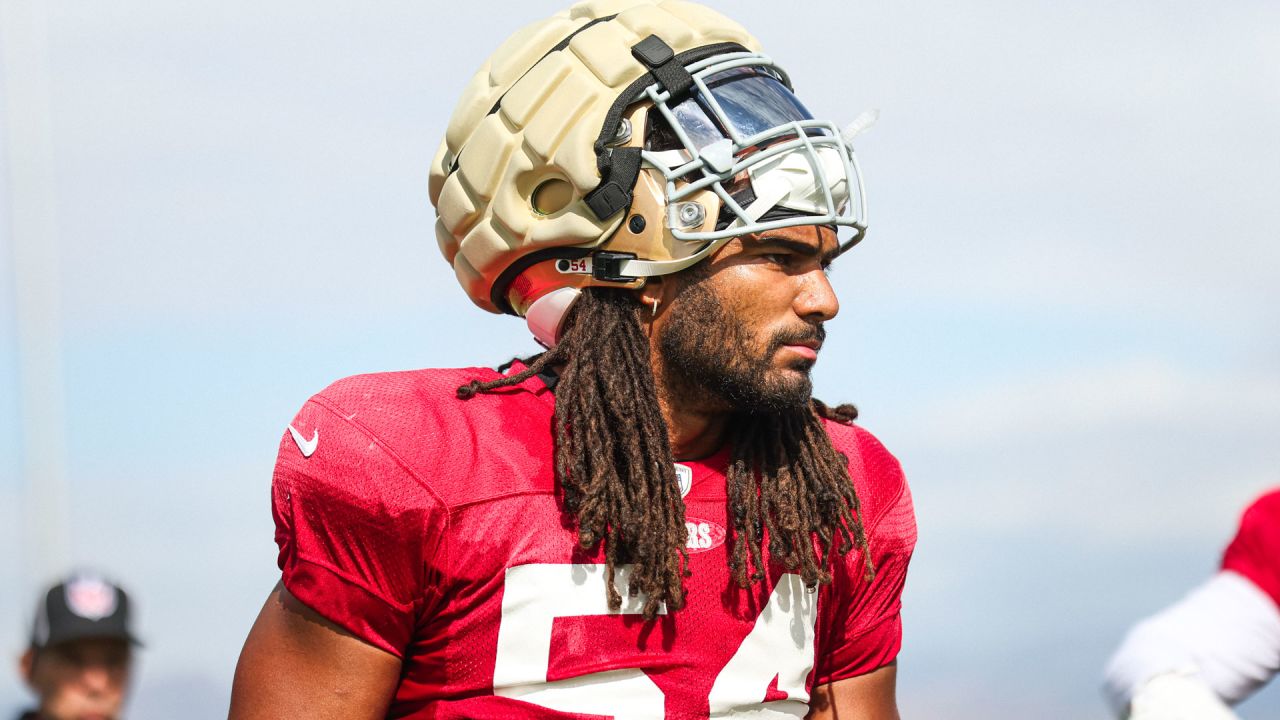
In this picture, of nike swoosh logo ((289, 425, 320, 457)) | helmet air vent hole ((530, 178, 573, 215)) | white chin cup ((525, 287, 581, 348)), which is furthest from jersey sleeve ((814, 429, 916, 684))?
nike swoosh logo ((289, 425, 320, 457))

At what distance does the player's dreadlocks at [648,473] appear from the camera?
2.91m

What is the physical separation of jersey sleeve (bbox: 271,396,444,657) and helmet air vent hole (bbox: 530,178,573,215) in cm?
61

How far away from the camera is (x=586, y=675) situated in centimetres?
286

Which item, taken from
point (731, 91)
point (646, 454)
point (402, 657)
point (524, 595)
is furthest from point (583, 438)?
point (731, 91)

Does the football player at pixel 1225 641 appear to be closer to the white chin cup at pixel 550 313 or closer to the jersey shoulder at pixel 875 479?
the jersey shoulder at pixel 875 479

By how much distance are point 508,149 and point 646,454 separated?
67cm

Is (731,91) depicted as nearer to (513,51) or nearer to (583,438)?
(513,51)

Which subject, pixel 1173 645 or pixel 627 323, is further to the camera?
pixel 627 323

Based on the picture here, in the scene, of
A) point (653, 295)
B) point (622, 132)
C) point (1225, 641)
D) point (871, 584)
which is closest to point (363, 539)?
point (653, 295)

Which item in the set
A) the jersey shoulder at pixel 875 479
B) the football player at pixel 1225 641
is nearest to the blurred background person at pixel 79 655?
the jersey shoulder at pixel 875 479

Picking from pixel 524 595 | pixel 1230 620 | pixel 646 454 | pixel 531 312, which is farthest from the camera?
pixel 531 312

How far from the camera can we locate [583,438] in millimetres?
2992

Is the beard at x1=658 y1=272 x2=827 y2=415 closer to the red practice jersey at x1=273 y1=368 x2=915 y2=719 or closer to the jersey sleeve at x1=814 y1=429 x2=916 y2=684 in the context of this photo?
the red practice jersey at x1=273 y1=368 x2=915 y2=719

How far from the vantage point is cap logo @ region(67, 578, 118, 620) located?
3.05m
